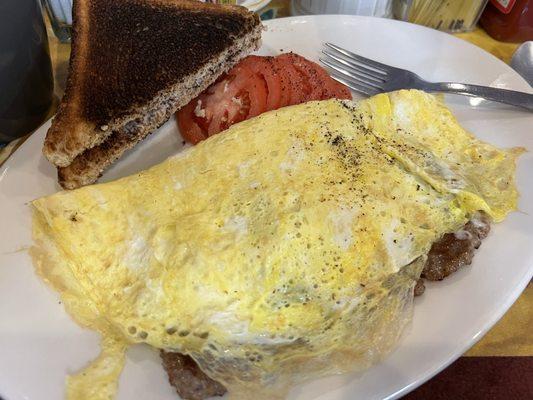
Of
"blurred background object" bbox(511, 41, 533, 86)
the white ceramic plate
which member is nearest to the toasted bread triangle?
the white ceramic plate

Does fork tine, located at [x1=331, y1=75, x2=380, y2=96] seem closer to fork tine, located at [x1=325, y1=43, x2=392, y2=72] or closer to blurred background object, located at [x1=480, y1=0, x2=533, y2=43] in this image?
fork tine, located at [x1=325, y1=43, x2=392, y2=72]

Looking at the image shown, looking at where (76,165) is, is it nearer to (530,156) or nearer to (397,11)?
(530,156)

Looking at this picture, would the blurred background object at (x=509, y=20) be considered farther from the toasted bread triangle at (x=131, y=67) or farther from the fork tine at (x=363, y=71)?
the toasted bread triangle at (x=131, y=67)

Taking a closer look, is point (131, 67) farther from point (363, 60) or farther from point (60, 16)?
point (363, 60)

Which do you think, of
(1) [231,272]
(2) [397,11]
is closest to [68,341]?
(1) [231,272]

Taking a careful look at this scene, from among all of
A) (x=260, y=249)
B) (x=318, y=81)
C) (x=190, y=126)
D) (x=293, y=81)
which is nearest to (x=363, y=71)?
(x=318, y=81)
